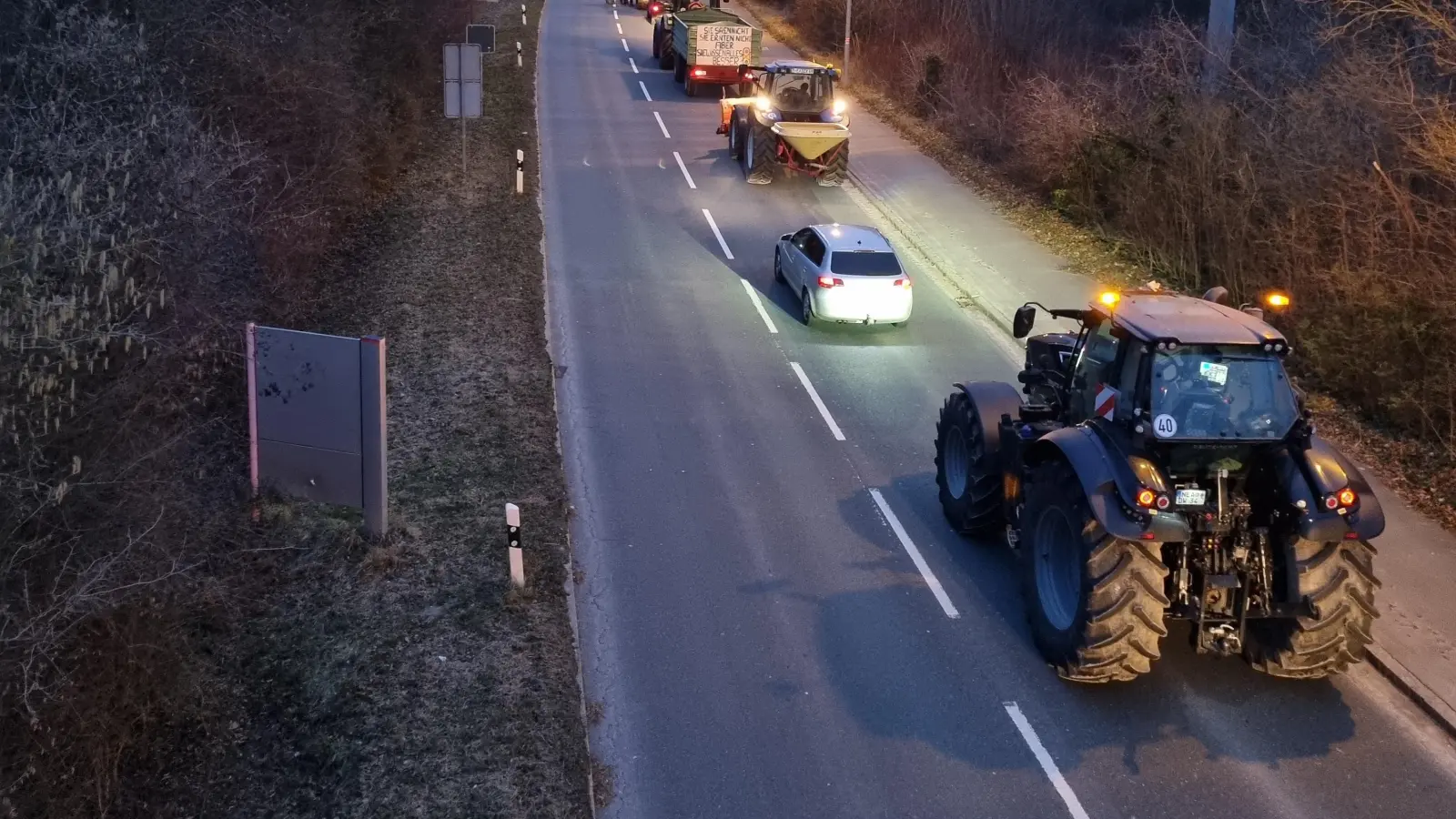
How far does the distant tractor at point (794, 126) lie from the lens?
27500mm

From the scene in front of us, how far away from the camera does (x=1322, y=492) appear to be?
892 centimetres

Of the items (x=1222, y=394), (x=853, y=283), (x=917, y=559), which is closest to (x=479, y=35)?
(x=853, y=283)

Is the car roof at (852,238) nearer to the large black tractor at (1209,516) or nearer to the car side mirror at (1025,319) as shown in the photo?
the car side mirror at (1025,319)

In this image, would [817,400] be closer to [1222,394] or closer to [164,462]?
[1222,394]

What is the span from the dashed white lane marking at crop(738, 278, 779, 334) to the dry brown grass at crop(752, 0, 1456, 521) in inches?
245

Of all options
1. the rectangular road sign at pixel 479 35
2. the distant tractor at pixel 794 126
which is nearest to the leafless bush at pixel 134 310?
the distant tractor at pixel 794 126

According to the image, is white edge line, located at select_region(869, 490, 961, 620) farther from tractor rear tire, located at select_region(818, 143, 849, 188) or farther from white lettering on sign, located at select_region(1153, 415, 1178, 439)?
tractor rear tire, located at select_region(818, 143, 849, 188)

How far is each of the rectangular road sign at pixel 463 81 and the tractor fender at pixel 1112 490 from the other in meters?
17.4

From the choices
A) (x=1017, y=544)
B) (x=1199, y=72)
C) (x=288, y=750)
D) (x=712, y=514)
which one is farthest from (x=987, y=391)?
(x=1199, y=72)

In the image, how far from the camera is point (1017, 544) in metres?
11.5

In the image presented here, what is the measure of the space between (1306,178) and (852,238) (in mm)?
6233

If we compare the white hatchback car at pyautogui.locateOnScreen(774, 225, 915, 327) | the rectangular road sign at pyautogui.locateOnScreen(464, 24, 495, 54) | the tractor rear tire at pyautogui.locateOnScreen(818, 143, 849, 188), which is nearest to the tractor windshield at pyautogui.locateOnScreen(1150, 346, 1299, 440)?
the white hatchback car at pyautogui.locateOnScreen(774, 225, 915, 327)

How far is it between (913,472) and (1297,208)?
7.71 metres

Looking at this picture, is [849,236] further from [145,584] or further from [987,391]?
[145,584]
